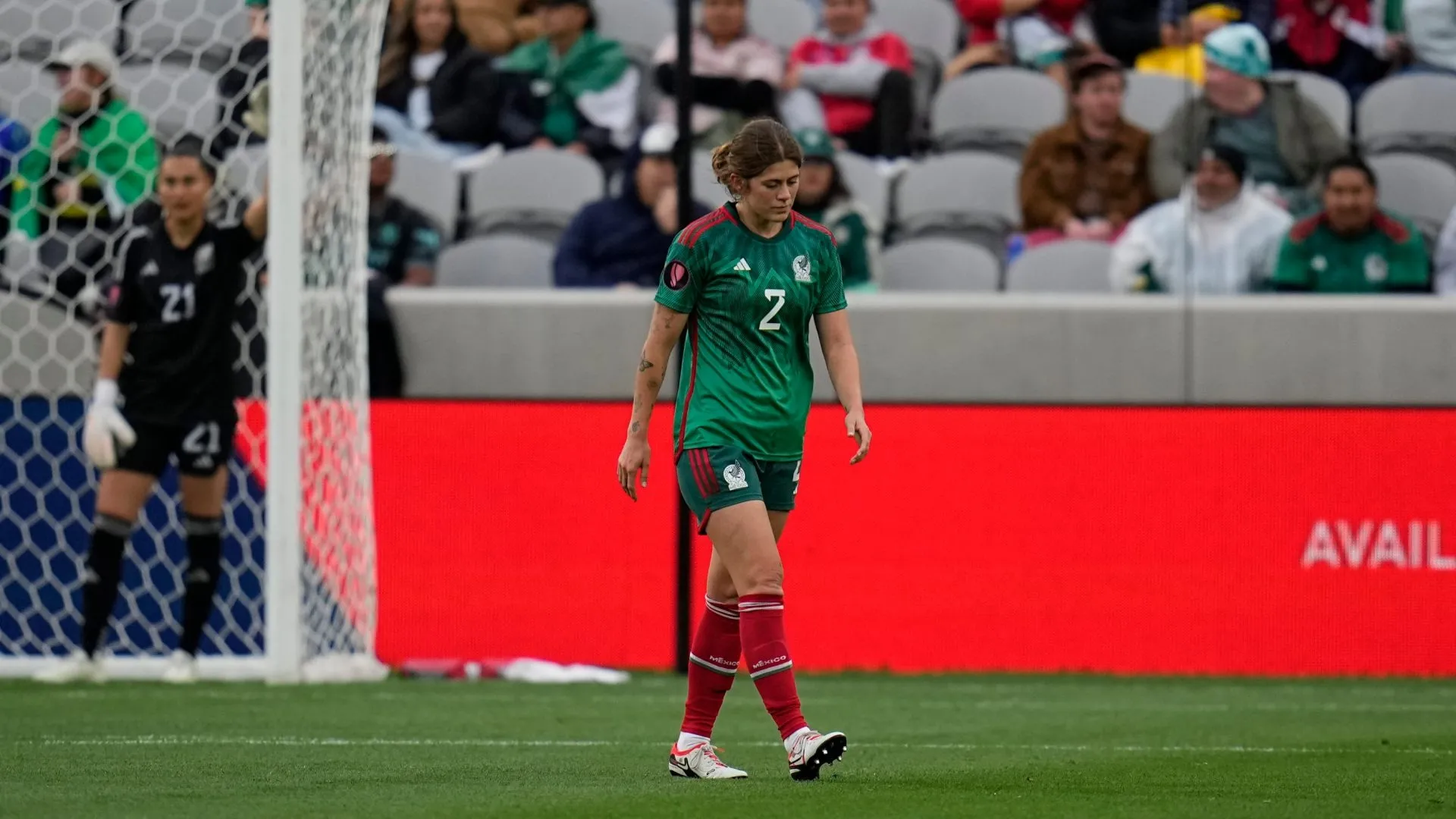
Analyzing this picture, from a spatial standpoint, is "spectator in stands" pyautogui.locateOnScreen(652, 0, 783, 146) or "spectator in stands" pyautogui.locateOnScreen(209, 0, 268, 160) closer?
"spectator in stands" pyautogui.locateOnScreen(209, 0, 268, 160)

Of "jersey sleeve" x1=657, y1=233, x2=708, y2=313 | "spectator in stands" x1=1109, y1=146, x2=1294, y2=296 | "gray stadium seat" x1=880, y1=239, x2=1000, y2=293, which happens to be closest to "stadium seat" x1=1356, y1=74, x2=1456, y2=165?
"spectator in stands" x1=1109, y1=146, x2=1294, y2=296

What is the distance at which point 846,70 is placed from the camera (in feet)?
41.3

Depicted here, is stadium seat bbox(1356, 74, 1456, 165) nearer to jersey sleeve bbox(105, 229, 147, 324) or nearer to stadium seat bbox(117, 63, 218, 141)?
stadium seat bbox(117, 63, 218, 141)

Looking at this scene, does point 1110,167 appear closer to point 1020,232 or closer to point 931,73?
point 1020,232

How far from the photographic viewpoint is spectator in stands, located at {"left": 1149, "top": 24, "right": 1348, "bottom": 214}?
11492 millimetres

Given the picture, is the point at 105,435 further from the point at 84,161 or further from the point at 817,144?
the point at 817,144

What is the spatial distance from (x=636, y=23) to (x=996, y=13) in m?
2.21

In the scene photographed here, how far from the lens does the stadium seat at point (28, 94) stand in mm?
10820

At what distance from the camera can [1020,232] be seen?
11938 millimetres

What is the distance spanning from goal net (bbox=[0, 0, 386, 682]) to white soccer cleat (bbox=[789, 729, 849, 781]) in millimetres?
4632

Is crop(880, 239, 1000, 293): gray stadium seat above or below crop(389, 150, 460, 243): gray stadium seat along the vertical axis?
below

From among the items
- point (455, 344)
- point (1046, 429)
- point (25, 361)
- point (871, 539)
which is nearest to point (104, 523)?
point (25, 361)

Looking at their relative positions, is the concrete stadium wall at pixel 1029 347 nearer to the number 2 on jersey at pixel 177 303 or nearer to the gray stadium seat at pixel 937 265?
the gray stadium seat at pixel 937 265

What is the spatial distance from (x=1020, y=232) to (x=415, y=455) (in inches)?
143
